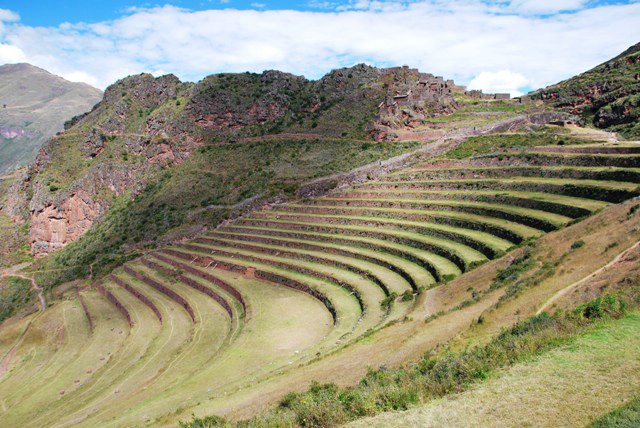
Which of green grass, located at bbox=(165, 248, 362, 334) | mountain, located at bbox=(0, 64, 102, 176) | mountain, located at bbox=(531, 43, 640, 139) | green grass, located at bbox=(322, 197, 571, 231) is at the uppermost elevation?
mountain, located at bbox=(0, 64, 102, 176)

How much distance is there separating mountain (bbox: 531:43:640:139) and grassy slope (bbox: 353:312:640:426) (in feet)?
90.1

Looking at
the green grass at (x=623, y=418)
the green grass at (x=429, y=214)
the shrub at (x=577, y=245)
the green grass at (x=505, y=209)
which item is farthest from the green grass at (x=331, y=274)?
the green grass at (x=623, y=418)

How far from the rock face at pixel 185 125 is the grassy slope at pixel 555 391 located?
40.2m

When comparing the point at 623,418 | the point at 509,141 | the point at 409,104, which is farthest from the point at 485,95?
the point at 623,418

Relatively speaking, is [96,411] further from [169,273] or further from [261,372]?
[169,273]

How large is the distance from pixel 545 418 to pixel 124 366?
21.3m

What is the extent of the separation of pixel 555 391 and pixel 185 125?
5849 centimetres

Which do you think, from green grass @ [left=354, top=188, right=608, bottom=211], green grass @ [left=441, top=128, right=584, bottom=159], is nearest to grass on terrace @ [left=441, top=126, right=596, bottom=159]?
green grass @ [left=441, top=128, right=584, bottom=159]

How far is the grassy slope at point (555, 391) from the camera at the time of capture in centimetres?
648

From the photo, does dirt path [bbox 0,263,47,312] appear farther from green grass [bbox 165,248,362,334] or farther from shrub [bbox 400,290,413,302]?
shrub [bbox 400,290,413,302]

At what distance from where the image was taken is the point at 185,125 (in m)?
59.0

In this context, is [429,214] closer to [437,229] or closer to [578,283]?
[437,229]

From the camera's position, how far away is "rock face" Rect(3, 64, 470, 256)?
5100cm

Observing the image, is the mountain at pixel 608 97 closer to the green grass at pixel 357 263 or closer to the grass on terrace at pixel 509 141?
the grass on terrace at pixel 509 141
